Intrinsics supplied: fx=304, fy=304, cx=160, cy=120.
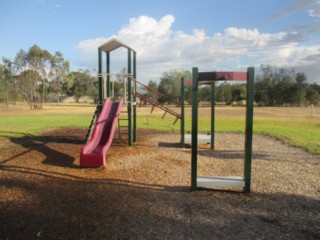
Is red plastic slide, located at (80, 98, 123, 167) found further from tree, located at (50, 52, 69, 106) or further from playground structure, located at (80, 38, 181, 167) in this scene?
tree, located at (50, 52, 69, 106)

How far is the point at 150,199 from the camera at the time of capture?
518 centimetres

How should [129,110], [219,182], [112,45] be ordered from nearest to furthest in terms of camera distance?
[219,182] < [129,110] < [112,45]

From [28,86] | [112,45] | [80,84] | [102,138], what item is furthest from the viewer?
[80,84]

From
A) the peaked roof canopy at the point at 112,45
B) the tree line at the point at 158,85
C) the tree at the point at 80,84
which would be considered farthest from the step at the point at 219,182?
the tree at the point at 80,84

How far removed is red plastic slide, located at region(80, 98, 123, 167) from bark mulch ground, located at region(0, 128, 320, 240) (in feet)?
0.96

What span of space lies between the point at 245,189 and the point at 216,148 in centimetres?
498

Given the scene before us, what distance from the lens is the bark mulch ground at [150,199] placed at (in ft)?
12.9

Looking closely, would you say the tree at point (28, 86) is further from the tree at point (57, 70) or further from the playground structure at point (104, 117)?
the playground structure at point (104, 117)

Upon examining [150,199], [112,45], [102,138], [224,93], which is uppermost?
[112,45]

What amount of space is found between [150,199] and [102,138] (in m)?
3.98

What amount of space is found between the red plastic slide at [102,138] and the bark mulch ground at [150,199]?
0.29 meters

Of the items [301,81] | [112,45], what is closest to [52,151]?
[112,45]

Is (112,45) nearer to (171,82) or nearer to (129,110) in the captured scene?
(129,110)

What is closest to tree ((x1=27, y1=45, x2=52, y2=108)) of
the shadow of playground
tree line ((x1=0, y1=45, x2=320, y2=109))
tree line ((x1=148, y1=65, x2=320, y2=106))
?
tree line ((x1=0, y1=45, x2=320, y2=109))
